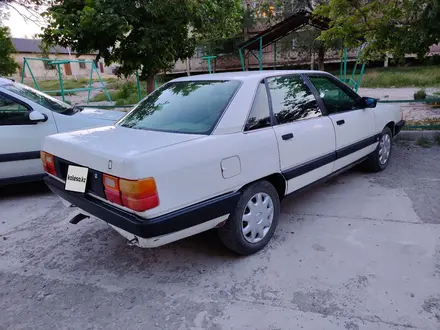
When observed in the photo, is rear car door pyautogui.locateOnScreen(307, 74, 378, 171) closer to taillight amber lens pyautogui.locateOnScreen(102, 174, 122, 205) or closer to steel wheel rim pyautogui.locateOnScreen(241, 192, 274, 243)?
steel wheel rim pyautogui.locateOnScreen(241, 192, 274, 243)

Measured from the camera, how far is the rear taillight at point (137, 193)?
7.06 ft

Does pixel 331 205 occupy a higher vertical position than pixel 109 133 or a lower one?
lower

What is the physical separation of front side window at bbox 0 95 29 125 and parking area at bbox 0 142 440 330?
3.95 ft

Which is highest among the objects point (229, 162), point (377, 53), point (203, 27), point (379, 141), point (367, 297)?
point (203, 27)

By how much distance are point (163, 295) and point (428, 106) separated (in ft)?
30.0

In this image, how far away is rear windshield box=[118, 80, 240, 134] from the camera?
2.75 meters

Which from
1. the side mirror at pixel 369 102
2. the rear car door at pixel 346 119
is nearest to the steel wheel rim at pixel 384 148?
the rear car door at pixel 346 119

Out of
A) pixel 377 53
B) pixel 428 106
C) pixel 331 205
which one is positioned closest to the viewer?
pixel 331 205

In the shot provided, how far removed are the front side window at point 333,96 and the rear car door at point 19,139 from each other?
3.33 meters

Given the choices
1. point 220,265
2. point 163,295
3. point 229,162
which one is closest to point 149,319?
point 163,295

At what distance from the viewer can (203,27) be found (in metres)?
7.18

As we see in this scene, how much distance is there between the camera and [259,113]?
9.51ft

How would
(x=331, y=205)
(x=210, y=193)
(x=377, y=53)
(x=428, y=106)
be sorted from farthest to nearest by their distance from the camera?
(x=428, y=106)
(x=377, y=53)
(x=331, y=205)
(x=210, y=193)

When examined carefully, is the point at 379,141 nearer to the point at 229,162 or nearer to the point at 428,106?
the point at 229,162
